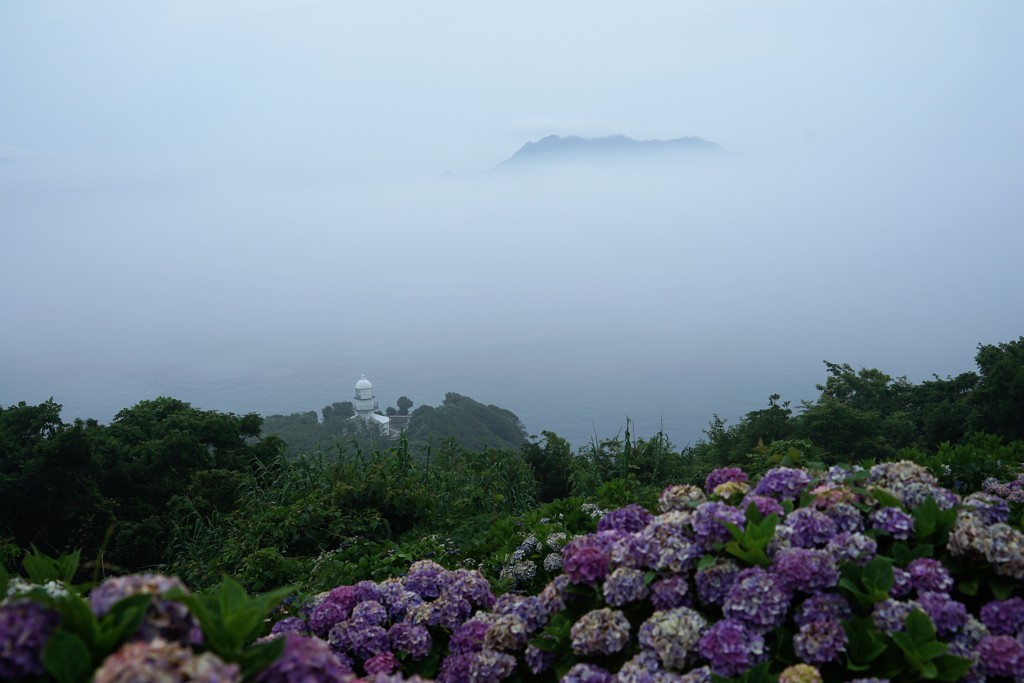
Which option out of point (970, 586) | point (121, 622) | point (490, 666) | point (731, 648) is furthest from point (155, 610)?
point (970, 586)

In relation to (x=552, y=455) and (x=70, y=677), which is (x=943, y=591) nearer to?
(x=70, y=677)

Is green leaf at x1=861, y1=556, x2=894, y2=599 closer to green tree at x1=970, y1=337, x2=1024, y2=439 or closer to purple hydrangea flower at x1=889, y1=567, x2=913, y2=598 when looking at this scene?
purple hydrangea flower at x1=889, y1=567, x2=913, y2=598

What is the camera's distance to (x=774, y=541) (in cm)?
247

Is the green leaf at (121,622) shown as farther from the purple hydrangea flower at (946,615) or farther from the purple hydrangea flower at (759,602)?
the purple hydrangea flower at (946,615)

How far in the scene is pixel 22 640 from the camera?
4.92ft

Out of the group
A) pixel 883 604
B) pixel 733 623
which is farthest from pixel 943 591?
pixel 733 623

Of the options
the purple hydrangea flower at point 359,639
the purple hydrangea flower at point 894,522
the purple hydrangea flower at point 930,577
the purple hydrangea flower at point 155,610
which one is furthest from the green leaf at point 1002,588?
the purple hydrangea flower at point 155,610

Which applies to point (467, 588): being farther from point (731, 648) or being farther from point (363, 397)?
point (363, 397)

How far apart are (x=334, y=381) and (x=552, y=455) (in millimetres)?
74855

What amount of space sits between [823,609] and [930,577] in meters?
0.36

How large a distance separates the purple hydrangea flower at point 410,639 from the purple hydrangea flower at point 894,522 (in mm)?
1697

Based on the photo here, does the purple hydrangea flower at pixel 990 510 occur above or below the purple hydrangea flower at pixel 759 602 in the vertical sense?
above

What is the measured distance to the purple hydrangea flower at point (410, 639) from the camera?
2994mm

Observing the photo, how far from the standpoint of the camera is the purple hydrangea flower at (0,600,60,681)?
58.9 inches
